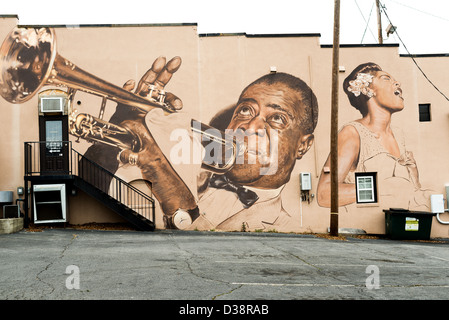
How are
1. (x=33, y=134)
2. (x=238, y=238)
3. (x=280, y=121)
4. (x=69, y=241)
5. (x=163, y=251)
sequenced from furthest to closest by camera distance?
(x=280, y=121) → (x=33, y=134) → (x=238, y=238) → (x=69, y=241) → (x=163, y=251)

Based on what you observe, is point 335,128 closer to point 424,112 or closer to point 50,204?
point 424,112

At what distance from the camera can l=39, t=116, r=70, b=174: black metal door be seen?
15602 mm

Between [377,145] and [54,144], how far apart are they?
39.8 ft

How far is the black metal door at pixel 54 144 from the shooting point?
51.2 ft

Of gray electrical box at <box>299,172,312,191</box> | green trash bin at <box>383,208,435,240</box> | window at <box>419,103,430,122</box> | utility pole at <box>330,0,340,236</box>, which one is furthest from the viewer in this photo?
window at <box>419,103,430,122</box>

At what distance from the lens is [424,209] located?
56.6ft

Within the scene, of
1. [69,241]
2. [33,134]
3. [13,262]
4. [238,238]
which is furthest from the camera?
[33,134]

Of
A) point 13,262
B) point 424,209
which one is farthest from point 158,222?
point 424,209

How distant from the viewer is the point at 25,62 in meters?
16.0

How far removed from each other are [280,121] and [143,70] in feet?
Result: 18.0

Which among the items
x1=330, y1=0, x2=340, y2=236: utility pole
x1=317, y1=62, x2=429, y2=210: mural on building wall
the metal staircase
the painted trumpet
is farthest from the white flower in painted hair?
the metal staircase

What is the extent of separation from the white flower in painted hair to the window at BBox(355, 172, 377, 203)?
10.3 ft

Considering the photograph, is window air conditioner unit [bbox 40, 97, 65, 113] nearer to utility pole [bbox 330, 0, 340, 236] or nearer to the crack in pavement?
the crack in pavement

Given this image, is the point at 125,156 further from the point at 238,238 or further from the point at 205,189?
the point at 238,238
